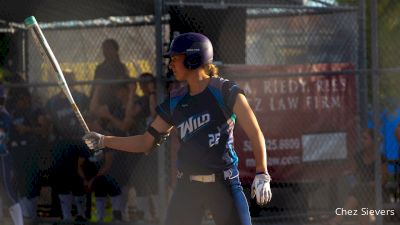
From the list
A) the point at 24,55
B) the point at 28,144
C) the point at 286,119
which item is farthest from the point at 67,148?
the point at 24,55

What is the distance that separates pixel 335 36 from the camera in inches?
440

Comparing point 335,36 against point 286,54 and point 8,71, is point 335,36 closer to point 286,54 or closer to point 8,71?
point 286,54

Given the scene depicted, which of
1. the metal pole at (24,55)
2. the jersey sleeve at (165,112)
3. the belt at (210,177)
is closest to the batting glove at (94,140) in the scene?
the jersey sleeve at (165,112)

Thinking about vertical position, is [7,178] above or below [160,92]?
below

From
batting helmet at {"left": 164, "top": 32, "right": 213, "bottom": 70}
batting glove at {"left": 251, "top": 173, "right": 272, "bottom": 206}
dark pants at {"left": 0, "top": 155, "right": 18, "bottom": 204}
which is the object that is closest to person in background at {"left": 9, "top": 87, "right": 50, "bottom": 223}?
dark pants at {"left": 0, "top": 155, "right": 18, "bottom": 204}

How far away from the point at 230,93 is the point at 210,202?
2.54ft

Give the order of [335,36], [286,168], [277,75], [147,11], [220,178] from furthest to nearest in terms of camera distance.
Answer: [147,11] < [335,36] < [286,168] < [277,75] < [220,178]

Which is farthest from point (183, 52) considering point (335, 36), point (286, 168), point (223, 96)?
point (335, 36)

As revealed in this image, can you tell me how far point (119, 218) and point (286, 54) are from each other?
3144mm

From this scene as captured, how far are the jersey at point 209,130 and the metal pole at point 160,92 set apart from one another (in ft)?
11.6

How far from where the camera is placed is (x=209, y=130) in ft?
20.1

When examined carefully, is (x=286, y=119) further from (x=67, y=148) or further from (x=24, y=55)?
(x=24, y=55)

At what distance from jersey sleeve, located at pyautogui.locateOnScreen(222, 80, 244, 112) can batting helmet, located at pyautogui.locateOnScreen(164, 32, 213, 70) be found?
25 centimetres

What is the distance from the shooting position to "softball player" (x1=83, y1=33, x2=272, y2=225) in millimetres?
6047
